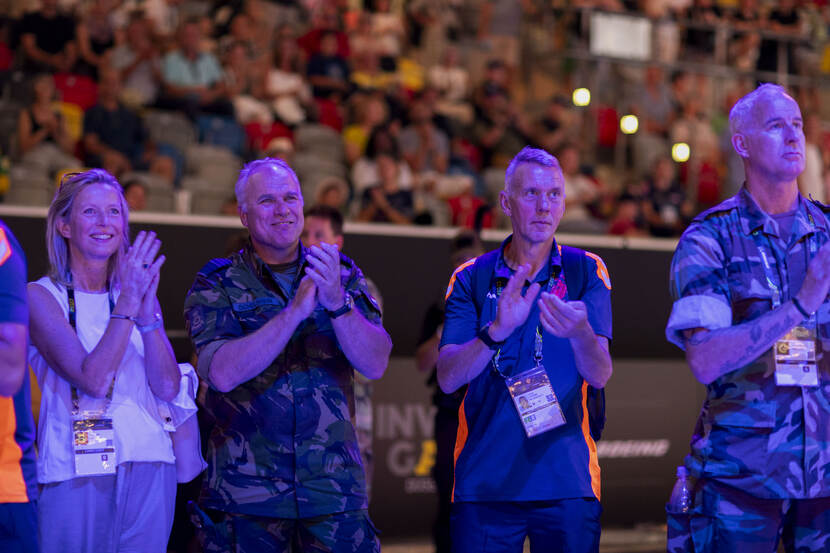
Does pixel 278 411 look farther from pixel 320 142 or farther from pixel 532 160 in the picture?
pixel 320 142

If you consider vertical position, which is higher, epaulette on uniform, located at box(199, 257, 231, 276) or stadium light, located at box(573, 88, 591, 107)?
stadium light, located at box(573, 88, 591, 107)

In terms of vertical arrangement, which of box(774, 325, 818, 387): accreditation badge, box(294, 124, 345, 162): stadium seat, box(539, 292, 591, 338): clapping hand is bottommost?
box(774, 325, 818, 387): accreditation badge

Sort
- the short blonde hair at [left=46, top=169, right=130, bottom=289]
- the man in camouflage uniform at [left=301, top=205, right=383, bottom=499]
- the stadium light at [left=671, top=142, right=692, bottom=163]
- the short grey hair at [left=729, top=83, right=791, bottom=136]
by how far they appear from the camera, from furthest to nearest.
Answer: the stadium light at [left=671, top=142, right=692, bottom=163] < the man in camouflage uniform at [left=301, top=205, right=383, bottom=499] < the short blonde hair at [left=46, top=169, right=130, bottom=289] < the short grey hair at [left=729, top=83, right=791, bottom=136]

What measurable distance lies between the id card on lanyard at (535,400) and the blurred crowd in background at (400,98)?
256 cm

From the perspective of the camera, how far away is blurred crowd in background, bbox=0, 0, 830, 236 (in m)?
8.02

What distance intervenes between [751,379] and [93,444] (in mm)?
1940

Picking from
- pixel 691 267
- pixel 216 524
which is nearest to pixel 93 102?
pixel 216 524

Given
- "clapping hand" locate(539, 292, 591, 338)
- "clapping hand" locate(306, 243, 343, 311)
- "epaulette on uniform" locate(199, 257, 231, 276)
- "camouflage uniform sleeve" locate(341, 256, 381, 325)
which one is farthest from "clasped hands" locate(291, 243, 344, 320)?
"clapping hand" locate(539, 292, 591, 338)

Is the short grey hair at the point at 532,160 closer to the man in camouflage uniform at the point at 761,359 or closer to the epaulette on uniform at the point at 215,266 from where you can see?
the man in camouflage uniform at the point at 761,359

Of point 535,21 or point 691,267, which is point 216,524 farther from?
point 535,21

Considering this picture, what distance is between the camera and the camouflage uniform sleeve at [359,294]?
315 cm

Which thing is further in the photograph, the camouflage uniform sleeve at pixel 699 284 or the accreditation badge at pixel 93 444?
the accreditation badge at pixel 93 444

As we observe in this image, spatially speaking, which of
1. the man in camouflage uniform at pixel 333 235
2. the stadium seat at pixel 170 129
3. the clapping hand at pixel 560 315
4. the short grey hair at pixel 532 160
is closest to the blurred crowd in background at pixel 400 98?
the stadium seat at pixel 170 129

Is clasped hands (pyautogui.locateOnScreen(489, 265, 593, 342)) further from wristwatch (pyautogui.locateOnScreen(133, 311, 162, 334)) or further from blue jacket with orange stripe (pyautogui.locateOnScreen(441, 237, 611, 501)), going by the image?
wristwatch (pyautogui.locateOnScreen(133, 311, 162, 334))
